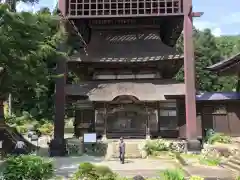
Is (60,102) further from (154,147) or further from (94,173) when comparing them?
(94,173)

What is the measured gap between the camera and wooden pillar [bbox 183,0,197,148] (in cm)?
2711

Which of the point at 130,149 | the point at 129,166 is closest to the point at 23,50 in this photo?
the point at 129,166

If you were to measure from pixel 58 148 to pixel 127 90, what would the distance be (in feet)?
24.7

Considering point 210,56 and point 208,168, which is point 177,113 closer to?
point 208,168

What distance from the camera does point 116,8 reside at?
94.9 feet

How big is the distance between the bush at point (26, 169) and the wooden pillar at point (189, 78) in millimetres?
16249

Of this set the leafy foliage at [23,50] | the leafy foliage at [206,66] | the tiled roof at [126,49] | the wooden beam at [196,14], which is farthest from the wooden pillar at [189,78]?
the leafy foliage at [206,66]

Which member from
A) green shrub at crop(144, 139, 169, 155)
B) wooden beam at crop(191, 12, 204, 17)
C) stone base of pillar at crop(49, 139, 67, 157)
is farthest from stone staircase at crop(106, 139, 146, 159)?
wooden beam at crop(191, 12, 204, 17)

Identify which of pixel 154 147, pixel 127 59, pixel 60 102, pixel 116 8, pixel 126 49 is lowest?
pixel 154 147

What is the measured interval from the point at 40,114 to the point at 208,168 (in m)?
36.0

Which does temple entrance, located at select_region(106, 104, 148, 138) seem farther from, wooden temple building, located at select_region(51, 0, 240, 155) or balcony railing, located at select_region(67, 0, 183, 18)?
balcony railing, located at select_region(67, 0, 183, 18)

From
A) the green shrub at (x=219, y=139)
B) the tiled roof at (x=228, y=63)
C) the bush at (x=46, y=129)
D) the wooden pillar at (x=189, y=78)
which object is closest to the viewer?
the tiled roof at (x=228, y=63)

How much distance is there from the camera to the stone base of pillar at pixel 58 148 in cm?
2600

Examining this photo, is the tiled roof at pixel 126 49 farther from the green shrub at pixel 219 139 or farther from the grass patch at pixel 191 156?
the grass patch at pixel 191 156
